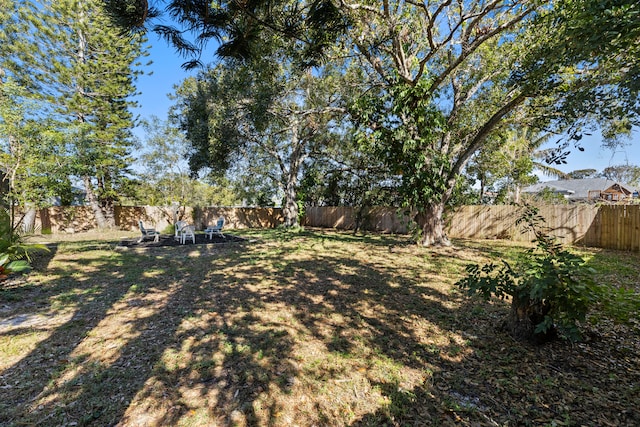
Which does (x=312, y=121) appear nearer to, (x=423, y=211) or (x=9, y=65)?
(x=423, y=211)

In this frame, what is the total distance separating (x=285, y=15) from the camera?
121 inches

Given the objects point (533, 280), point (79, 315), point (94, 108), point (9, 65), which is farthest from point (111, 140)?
point (533, 280)

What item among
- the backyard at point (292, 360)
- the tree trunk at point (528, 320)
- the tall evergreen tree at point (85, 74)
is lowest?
the backyard at point (292, 360)

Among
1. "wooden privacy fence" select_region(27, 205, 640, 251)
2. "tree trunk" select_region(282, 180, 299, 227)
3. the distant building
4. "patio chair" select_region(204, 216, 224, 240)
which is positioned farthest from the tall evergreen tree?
the distant building

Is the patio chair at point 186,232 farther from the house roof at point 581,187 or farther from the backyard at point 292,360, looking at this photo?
the house roof at point 581,187

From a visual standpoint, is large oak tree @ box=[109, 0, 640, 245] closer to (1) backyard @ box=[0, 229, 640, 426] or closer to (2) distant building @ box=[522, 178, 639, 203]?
(1) backyard @ box=[0, 229, 640, 426]

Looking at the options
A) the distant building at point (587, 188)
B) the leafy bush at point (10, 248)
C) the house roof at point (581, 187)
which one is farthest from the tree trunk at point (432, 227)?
the house roof at point (581, 187)

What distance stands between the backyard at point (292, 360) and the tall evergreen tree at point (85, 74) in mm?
10214

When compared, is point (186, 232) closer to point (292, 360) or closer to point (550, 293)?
point (292, 360)

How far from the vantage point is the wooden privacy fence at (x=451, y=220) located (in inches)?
332

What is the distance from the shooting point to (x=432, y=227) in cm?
864

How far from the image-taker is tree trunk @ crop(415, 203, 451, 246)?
8.57 metres

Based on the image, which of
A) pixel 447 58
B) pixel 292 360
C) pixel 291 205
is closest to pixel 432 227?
pixel 447 58

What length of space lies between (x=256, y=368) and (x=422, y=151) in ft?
22.8
